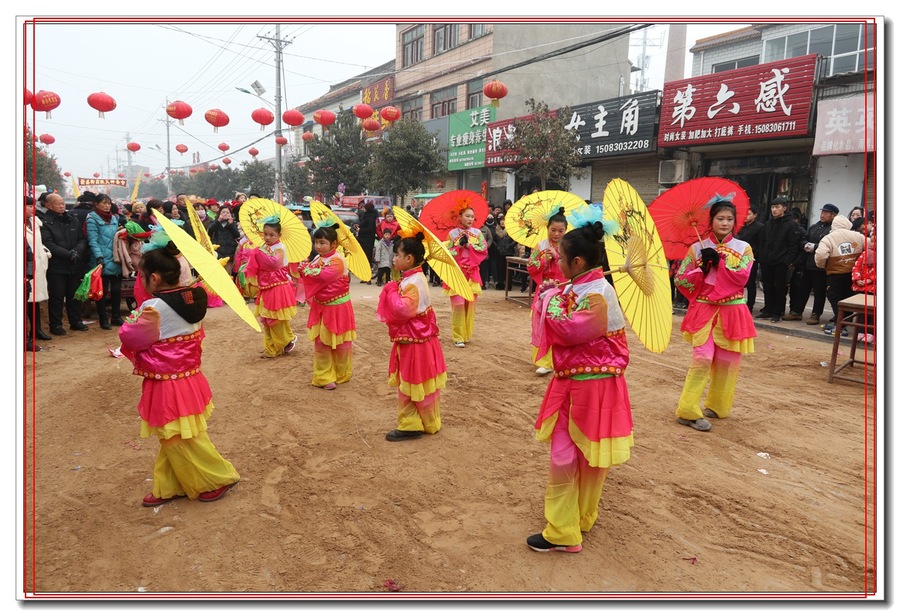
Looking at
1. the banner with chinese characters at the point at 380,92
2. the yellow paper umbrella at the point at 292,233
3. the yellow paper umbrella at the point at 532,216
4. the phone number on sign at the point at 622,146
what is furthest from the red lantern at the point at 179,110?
the banner with chinese characters at the point at 380,92

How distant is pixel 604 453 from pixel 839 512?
187cm

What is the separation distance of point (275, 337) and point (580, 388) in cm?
520

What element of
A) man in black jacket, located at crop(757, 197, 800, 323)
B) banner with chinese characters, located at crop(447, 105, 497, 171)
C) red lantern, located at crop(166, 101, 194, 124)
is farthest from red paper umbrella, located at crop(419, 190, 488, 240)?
banner with chinese characters, located at crop(447, 105, 497, 171)

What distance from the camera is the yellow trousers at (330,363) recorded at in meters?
6.11

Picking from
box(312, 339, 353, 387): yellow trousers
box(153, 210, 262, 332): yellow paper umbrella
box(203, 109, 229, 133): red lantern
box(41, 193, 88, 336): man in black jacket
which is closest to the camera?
box(153, 210, 262, 332): yellow paper umbrella

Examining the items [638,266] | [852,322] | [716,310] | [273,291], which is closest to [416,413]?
[638,266]

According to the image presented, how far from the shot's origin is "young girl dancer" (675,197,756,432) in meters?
4.66

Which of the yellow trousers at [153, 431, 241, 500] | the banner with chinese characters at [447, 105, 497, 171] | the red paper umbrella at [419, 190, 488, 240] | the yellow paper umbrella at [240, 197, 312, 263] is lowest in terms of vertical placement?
the yellow trousers at [153, 431, 241, 500]

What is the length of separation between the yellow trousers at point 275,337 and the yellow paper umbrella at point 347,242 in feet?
5.41

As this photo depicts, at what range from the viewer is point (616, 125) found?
15469mm

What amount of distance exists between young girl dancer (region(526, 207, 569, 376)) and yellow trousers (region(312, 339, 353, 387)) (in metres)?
2.06

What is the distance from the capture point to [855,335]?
620 cm

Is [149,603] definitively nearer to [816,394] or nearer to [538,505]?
[538,505]

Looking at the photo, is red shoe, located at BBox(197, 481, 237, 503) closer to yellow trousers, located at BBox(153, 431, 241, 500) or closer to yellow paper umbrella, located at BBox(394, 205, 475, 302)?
yellow trousers, located at BBox(153, 431, 241, 500)
